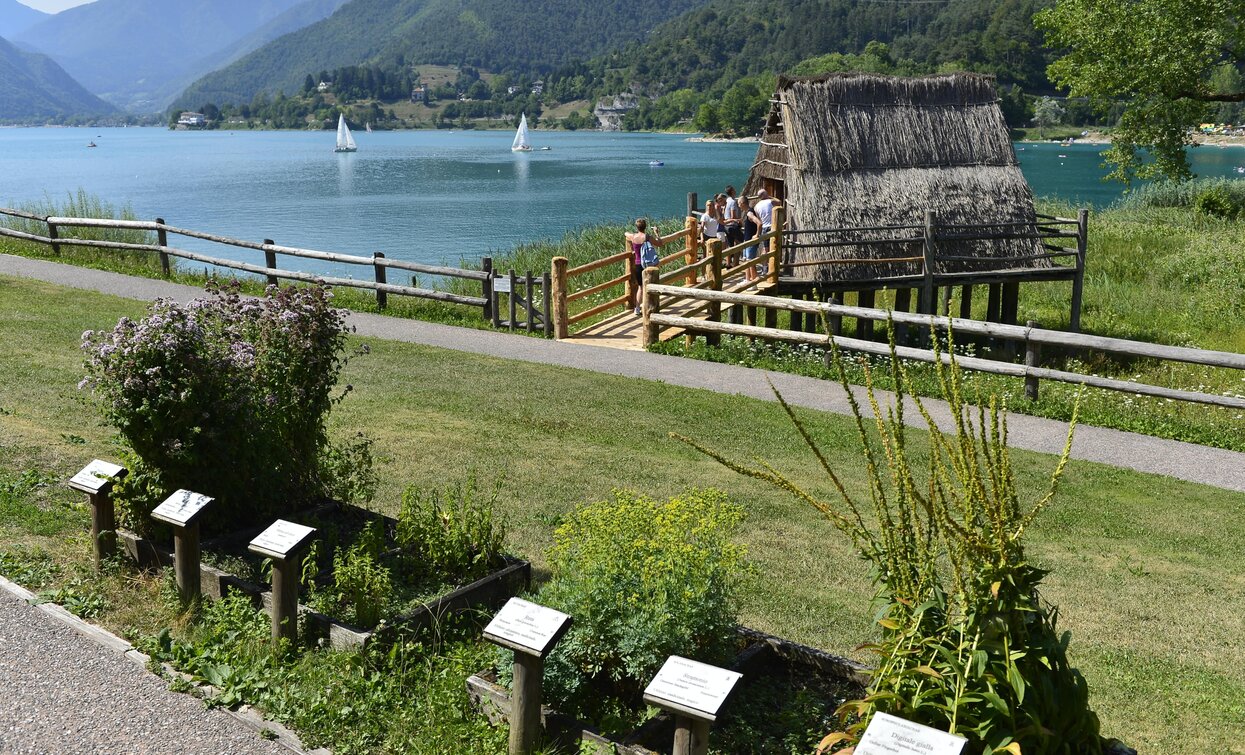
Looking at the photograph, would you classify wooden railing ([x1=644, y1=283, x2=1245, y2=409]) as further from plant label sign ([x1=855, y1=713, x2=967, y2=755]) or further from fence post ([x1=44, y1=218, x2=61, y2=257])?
fence post ([x1=44, y1=218, x2=61, y2=257])

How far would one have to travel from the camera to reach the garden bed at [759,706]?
4707 mm

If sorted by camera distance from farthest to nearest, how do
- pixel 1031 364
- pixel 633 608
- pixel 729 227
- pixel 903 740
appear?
pixel 729 227, pixel 1031 364, pixel 633 608, pixel 903 740

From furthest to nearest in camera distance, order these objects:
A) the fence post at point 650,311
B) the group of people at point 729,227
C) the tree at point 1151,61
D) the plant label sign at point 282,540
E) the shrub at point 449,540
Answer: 1. the tree at point 1151,61
2. the group of people at point 729,227
3. the fence post at point 650,311
4. the shrub at point 449,540
5. the plant label sign at point 282,540

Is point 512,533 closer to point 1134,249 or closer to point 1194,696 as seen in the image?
point 1194,696

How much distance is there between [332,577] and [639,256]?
40.7ft

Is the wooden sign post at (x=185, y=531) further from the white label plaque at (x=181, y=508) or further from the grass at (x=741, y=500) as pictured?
the grass at (x=741, y=500)

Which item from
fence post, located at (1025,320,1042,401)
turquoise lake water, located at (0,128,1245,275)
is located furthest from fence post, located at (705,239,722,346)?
turquoise lake water, located at (0,128,1245,275)

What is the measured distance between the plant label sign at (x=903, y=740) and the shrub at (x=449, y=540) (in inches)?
125

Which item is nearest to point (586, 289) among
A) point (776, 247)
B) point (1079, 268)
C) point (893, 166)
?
point (776, 247)

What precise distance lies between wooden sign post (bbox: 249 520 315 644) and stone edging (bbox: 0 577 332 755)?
1.54ft

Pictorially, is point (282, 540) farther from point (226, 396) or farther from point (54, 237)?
point (54, 237)

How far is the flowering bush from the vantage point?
6441mm

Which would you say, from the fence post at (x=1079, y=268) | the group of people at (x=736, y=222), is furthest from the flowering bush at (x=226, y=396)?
the fence post at (x=1079, y=268)

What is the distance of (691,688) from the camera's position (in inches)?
163
